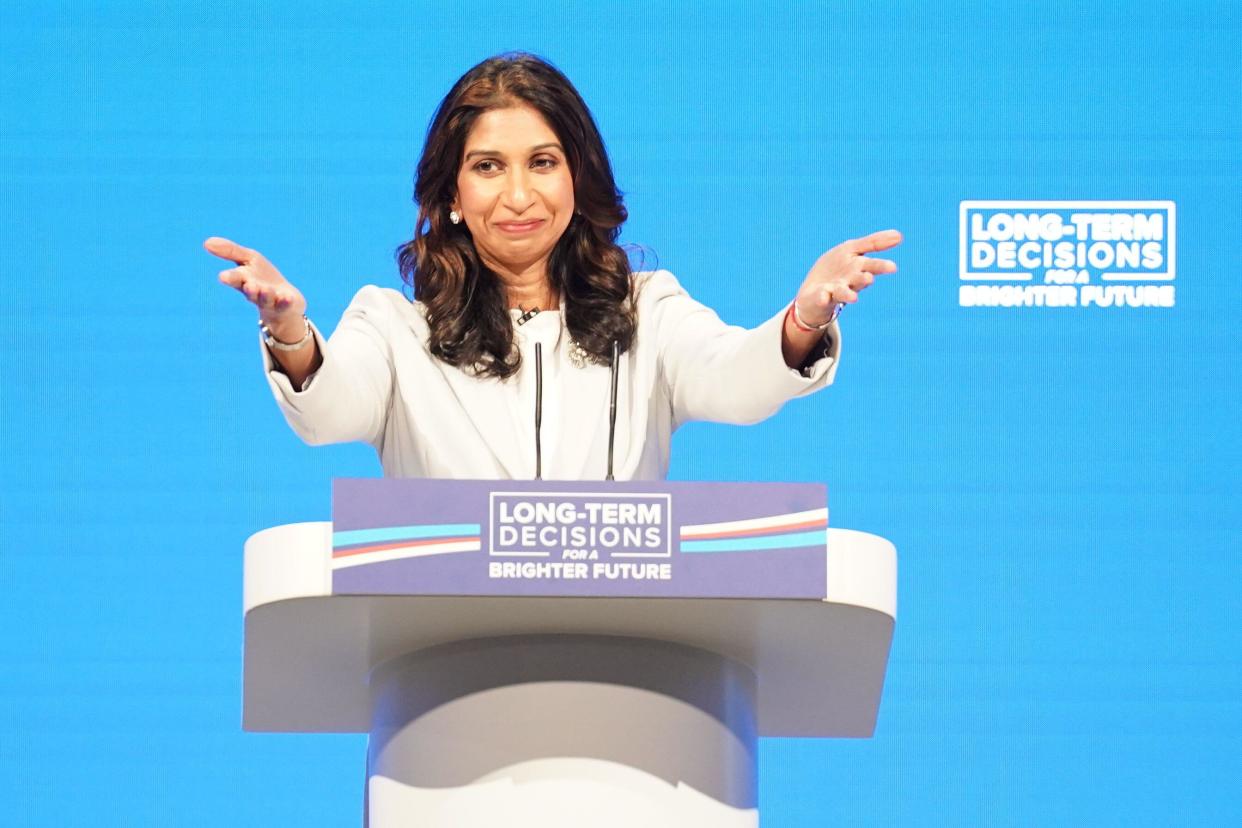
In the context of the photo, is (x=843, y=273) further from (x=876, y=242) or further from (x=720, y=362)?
(x=720, y=362)

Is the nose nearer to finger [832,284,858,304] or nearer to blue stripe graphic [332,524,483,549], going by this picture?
finger [832,284,858,304]

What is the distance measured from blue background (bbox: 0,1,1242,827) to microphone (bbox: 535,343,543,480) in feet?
3.75

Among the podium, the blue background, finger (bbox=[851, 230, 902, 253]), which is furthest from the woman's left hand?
the blue background

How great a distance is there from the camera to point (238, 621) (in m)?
3.85

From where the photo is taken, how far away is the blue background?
3.75 m

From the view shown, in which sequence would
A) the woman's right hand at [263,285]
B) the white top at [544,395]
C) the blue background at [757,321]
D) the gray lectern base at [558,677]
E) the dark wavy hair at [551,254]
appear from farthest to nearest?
the blue background at [757,321]
the dark wavy hair at [551,254]
the white top at [544,395]
the woman's right hand at [263,285]
the gray lectern base at [558,677]

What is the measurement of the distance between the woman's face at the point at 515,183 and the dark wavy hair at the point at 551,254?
0.02m

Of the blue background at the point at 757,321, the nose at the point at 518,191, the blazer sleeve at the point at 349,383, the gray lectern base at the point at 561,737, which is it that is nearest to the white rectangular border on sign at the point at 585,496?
the gray lectern base at the point at 561,737

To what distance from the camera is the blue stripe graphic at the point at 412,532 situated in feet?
6.73

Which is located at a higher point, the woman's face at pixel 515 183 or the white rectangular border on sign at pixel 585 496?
the woman's face at pixel 515 183

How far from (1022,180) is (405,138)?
115 centimetres

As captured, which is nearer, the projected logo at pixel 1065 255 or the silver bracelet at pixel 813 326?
the silver bracelet at pixel 813 326

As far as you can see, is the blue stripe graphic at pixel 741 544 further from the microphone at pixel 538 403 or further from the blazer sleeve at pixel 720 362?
the microphone at pixel 538 403

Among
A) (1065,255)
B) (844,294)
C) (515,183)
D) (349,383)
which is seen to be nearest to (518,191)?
(515,183)
